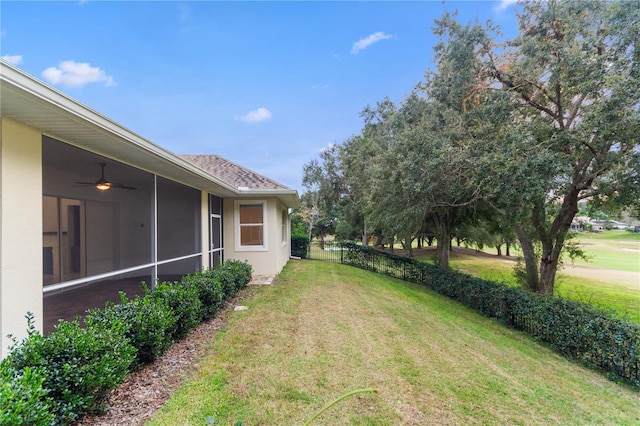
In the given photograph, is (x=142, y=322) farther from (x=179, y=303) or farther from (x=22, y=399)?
(x=22, y=399)

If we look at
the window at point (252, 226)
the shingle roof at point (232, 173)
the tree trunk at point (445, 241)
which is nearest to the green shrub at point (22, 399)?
the shingle roof at point (232, 173)

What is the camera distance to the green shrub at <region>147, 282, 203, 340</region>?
4434mm

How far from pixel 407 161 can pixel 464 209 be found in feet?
19.2

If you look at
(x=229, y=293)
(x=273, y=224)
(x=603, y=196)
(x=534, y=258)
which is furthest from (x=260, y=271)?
(x=603, y=196)

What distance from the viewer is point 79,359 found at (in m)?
2.53

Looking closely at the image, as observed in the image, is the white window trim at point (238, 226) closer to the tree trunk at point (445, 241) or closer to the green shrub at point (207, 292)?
the green shrub at point (207, 292)

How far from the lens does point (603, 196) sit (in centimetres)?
791

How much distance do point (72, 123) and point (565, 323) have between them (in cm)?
905

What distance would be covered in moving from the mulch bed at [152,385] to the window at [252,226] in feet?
16.3

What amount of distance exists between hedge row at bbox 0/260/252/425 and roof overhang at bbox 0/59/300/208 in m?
1.84

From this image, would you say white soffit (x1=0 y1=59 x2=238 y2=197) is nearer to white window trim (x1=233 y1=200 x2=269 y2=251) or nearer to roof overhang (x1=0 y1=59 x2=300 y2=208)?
roof overhang (x1=0 y1=59 x2=300 y2=208)

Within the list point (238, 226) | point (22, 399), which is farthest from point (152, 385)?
point (238, 226)

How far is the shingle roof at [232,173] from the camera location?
9.48m

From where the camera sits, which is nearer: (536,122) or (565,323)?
(565,323)
